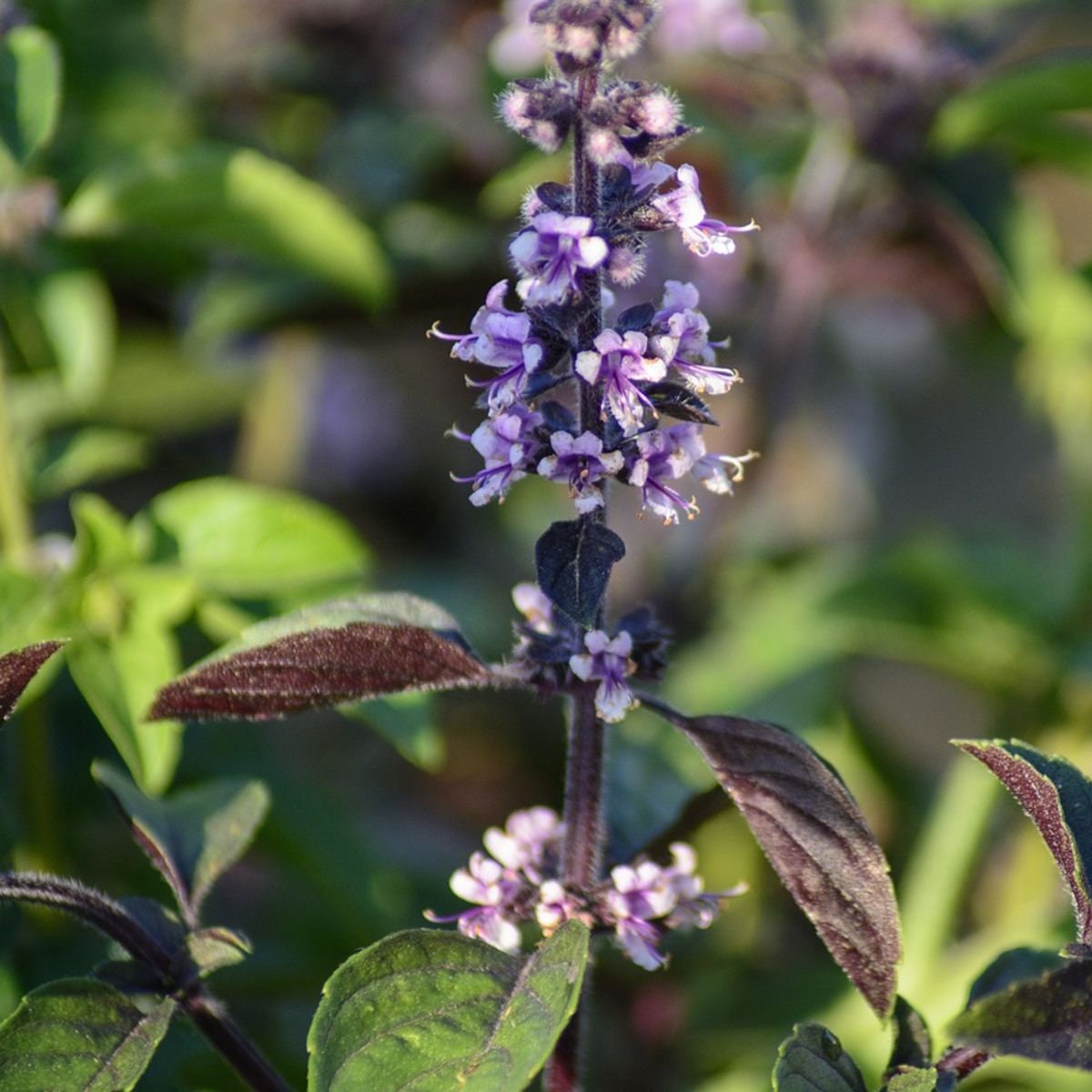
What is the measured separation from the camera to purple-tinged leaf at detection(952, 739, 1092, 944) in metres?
0.52

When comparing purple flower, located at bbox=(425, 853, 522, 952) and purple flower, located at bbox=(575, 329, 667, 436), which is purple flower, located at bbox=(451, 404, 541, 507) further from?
purple flower, located at bbox=(425, 853, 522, 952)

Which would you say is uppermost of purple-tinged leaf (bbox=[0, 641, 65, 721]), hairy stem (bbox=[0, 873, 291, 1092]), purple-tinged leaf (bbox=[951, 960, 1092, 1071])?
purple-tinged leaf (bbox=[0, 641, 65, 721])

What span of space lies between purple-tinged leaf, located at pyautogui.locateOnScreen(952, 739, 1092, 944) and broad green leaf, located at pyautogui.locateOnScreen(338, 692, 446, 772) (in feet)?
1.01

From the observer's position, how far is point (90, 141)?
4.01ft

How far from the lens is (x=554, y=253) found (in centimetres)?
51

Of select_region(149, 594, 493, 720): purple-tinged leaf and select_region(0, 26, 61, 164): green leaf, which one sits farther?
select_region(0, 26, 61, 164): green leaf

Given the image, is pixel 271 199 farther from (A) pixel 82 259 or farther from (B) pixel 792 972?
(B) pixel 792 972

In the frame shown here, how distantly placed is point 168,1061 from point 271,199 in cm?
60

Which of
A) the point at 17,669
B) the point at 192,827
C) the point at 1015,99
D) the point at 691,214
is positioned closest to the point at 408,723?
the point at 192,827

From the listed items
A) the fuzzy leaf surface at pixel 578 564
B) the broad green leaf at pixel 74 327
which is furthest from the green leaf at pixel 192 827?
the broad green leaf at pixel 74 327

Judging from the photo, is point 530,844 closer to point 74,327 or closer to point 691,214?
point 691,214

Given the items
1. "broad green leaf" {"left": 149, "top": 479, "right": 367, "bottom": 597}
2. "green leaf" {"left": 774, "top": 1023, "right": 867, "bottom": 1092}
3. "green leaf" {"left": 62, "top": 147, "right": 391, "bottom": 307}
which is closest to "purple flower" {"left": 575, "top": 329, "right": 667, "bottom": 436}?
"green leaf" {"left": 774, "top": 1023, "right": 867, "bottom": 1092}

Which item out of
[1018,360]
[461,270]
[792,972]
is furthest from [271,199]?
[1018,360]

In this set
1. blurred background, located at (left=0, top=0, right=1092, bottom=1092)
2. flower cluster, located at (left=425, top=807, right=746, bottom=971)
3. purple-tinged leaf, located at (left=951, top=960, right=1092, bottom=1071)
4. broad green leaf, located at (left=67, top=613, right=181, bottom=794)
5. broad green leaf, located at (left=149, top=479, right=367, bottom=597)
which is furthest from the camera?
blurred background, located at (left=0, top=0, right=1092, bottom=1092)
